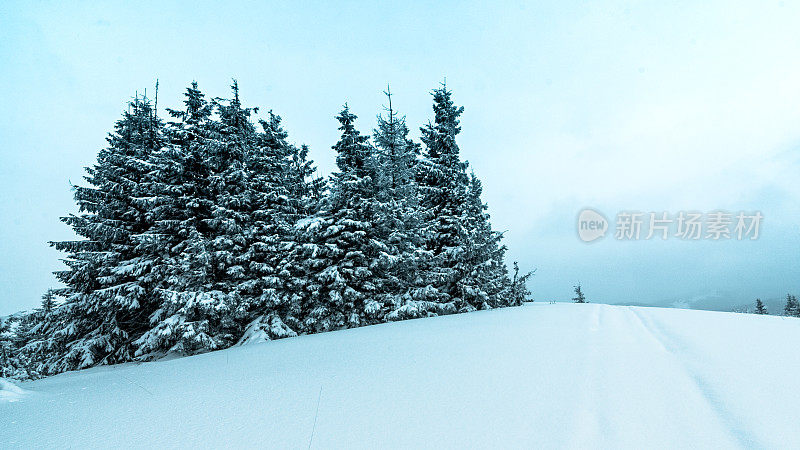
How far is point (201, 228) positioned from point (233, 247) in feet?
4.90

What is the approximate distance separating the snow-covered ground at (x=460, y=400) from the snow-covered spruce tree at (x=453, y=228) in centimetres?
788

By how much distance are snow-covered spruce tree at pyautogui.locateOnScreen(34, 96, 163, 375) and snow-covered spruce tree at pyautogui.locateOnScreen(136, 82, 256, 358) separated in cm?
91

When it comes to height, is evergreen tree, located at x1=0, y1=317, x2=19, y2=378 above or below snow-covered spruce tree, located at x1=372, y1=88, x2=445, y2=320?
below

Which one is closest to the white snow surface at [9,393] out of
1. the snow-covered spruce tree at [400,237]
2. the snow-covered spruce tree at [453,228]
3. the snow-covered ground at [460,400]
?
the snow-covered ground at [460,400]

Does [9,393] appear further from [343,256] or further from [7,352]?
[7,352]

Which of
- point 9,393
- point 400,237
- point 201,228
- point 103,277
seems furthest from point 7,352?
point 400,237

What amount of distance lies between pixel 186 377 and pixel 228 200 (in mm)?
7905

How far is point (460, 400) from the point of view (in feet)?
8.57

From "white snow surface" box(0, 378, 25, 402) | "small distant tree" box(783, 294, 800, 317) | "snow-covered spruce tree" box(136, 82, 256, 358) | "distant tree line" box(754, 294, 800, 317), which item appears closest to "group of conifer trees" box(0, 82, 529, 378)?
"snow-covered spruce tree" box(136, 82, 256, 358)

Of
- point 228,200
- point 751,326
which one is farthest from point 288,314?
point 751,326

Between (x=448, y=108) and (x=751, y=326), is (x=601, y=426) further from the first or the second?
(x=448, y=108)

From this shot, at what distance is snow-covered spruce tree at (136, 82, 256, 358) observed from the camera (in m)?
9.38

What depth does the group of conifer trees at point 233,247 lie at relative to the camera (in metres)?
10.1

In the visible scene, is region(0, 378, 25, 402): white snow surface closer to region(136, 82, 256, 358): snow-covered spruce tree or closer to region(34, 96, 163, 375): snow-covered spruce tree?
region(136, 82, 256, 358): snow-covered spruce tree
